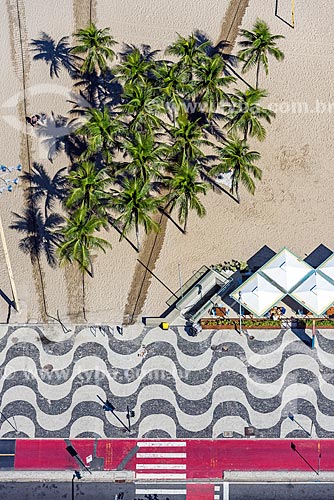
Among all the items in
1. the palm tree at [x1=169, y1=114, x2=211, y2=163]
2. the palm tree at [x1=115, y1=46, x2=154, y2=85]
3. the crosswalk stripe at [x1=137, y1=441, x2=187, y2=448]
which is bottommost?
the crosswalk stripe at [x1=137, y1=441, x2=187, y2=448]

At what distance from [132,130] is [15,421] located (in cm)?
2588

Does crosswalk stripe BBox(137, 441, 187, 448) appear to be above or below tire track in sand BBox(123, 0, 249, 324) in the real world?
below

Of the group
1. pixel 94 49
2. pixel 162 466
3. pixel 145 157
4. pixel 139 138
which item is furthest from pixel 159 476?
pixel 94 49

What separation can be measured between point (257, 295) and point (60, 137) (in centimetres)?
2455

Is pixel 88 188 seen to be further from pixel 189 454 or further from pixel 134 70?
pixel 189 454

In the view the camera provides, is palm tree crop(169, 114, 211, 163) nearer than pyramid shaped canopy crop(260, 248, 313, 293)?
No

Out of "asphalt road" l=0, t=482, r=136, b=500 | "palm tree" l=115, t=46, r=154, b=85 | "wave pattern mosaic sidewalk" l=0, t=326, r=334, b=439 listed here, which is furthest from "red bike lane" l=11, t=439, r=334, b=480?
"palm tree" l=115, t=46, r=154, b=85

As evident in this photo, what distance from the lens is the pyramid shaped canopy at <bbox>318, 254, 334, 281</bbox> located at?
44.1 meters

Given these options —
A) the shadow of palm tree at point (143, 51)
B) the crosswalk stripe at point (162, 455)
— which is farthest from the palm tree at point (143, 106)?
the crosswalk stripe at point (162, 455)

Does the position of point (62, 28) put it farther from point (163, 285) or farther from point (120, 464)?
point (120, 464)

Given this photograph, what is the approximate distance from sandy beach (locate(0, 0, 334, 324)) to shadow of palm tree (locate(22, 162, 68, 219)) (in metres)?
0.82

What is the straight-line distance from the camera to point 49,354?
1737 inches

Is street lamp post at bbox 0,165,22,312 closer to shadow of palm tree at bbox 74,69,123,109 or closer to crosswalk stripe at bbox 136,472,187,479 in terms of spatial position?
shadow of palm tree at bbox 74,69,123,109

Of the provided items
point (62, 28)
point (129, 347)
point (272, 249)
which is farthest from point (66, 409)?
point (62, 28)
